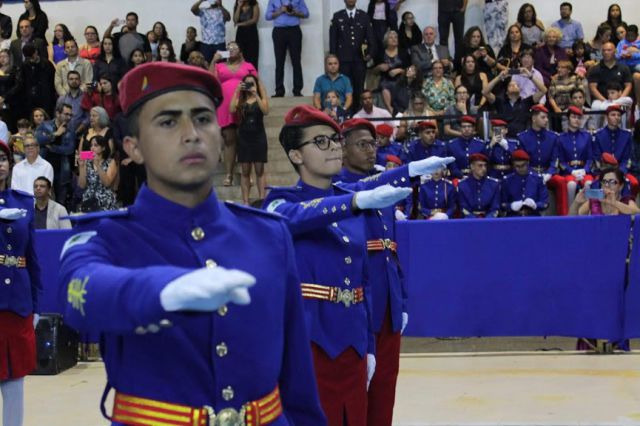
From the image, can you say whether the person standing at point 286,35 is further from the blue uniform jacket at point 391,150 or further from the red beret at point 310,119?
the red beret at point 310,119

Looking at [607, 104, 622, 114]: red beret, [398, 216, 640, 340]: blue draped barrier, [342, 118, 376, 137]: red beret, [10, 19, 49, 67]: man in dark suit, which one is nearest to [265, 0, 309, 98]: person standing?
[10, 19, 49, 67]: man in dark suit

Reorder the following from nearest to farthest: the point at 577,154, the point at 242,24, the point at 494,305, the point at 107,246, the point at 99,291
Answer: the point at 99,291
the point at 107,246
the point at 494,305
the point at 577,154
the point at 242,24

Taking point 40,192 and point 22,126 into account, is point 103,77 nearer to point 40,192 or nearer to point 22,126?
point 22,126

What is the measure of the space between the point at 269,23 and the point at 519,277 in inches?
328

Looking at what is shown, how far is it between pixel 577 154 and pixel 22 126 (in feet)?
23.6

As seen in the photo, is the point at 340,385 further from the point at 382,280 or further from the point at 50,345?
the point at 50,345

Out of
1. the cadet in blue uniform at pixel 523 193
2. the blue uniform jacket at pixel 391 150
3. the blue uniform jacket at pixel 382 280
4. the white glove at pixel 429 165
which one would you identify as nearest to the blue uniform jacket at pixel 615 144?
the cadet in blue uniform at pixel 523 193

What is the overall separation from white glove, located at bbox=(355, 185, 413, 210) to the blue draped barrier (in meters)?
5.49

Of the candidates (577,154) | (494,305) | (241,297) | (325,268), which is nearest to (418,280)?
(494,305)

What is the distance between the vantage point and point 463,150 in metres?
13.1

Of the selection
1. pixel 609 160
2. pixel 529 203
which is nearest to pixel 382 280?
pixel 529 203

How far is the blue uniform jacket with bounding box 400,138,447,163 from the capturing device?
12953 mm

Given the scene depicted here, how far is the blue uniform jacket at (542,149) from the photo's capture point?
13000 millimetres

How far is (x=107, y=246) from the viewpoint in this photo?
247 cm
